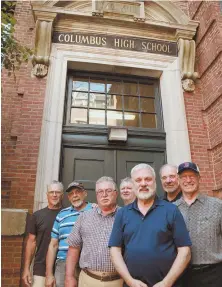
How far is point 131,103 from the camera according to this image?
6125 mm

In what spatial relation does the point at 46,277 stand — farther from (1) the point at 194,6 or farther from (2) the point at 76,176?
(1) the point at 194,6

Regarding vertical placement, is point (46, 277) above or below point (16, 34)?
below

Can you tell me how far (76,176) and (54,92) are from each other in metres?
1.75

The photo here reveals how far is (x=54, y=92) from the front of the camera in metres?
5.55

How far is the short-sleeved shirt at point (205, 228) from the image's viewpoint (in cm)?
229

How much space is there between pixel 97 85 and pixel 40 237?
3791 millimetres

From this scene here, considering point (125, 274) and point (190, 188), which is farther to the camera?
point (190, 188)

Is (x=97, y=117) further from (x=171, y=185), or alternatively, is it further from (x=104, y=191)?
(x=104, y=191)

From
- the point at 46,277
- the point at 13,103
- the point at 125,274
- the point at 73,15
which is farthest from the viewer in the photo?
the point at 73,15

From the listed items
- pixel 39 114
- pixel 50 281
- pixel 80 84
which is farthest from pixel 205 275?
pixel 80 84

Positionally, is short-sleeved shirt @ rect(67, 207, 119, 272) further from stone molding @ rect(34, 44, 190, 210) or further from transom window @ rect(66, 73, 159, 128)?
transom window @ rect(66, 73, 159, 128)

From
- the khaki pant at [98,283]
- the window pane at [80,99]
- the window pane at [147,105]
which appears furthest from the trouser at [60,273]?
the window pane at [147,105]

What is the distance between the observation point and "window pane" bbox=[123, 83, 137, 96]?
6.25m

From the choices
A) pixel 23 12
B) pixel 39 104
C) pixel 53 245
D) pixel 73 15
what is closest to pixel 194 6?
pixel 73 15
